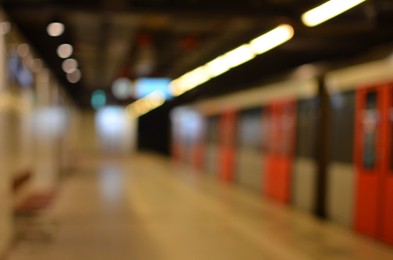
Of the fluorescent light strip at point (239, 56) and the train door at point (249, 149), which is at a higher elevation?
the fluorescent light strip at point (239, 56)

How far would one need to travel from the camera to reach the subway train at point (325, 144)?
7.39 metres

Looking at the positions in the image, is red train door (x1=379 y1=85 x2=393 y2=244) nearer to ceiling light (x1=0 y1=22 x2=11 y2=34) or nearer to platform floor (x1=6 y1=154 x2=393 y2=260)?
platform floor (x1=6 y1=154 x2=393 y2=260)

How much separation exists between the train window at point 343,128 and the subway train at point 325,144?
0.05ft

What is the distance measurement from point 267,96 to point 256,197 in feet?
7.50

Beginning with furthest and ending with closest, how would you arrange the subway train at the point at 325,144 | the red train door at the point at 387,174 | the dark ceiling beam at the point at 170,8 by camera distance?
1. the subway train at the point at 325,144
2. the red train door at the point at 387,174
3. the dark ceiling beam at the point at 170,8

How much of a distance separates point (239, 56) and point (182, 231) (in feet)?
9.68

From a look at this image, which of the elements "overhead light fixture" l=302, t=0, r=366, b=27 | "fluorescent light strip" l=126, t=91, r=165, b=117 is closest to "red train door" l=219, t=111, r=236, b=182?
"fluorescent light strip" l=126, t=91, r=165, b=117

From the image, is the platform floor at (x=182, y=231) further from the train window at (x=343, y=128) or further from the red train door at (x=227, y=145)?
the red train door at (x=227, y=145)

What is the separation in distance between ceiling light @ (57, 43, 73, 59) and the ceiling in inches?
5.9

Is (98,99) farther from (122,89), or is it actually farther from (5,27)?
(5,27)

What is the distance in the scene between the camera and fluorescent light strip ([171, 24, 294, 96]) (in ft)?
22.7

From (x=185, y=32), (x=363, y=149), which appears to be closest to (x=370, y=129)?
(x=363, y=149)

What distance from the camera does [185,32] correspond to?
10.8 metres

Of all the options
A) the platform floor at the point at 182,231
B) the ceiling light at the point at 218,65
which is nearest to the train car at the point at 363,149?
the platform floor at the point at 182,231
